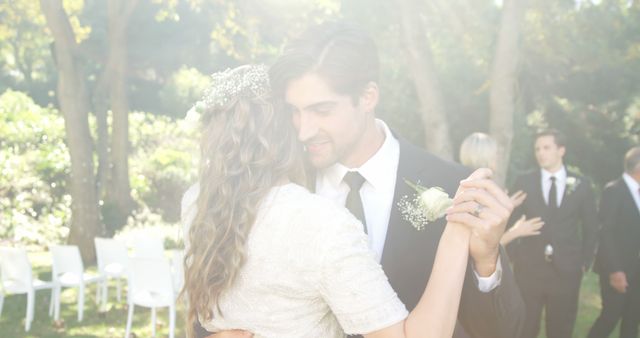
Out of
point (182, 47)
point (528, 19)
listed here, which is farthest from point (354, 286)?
point (182, 47)

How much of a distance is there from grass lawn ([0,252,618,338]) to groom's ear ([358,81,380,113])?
563 cm

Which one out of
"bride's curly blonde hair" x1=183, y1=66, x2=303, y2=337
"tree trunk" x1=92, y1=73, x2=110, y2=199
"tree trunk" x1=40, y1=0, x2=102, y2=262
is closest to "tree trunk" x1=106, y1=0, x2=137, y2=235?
"tree trunk" x1=92, y1=73, x2=110, y2=199

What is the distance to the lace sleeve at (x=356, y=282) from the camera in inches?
88.7

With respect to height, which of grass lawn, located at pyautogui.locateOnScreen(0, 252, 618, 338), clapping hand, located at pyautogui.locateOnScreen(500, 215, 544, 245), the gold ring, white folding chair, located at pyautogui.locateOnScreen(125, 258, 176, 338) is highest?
the gold ring

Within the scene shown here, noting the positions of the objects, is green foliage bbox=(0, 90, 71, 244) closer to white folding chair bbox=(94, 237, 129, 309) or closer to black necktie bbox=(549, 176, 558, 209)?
white folding chair bbox=(94, 237, 129, 309)

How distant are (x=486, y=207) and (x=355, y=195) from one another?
0.78 m

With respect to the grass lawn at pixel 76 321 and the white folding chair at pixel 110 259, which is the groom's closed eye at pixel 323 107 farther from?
the white folding chair at pixel 110 259

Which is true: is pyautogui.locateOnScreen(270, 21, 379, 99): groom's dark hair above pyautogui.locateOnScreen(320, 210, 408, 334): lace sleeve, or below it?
above

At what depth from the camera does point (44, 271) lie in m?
12.7

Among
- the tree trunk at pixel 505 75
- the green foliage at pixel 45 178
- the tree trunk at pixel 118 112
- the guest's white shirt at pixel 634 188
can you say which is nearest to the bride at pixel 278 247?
the guest's white shirt at pixel 634 188

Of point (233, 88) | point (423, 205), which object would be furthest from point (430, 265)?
point (233, 88)

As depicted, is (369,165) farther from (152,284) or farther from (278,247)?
(152,284)

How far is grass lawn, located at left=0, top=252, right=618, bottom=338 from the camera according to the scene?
8289mm

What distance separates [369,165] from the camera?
10.2 ft
